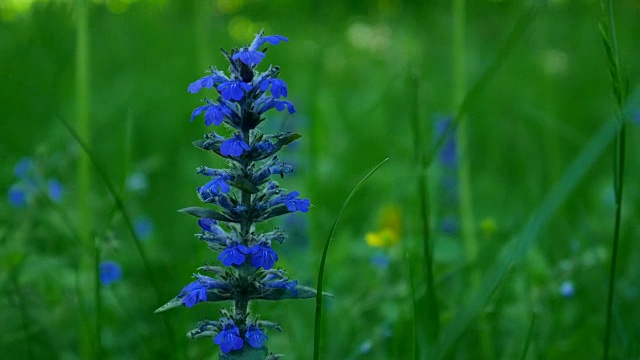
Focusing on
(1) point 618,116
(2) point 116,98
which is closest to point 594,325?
(1) point 618,116

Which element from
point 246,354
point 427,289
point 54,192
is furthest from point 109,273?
point 246,354

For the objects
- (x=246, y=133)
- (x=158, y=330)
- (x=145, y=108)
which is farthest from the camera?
(x=145, y=108)

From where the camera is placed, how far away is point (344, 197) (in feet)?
10.9

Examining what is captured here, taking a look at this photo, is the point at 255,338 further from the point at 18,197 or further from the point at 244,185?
the point at 18,197

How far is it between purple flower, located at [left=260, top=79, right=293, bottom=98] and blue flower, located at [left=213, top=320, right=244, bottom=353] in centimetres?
30

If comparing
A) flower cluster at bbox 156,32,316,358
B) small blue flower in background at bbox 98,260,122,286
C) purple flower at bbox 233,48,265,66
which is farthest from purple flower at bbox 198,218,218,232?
small blue flower in background at bbox 98,260,122,286

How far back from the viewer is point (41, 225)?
2.60 meters

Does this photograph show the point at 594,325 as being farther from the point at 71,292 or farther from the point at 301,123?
the point at 301,123

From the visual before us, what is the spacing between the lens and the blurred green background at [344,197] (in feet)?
6.22

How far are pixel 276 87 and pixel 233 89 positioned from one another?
5cm

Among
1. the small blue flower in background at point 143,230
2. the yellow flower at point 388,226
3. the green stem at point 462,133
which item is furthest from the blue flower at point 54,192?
the green stem at point 462,133

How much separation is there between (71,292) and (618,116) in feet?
4.35

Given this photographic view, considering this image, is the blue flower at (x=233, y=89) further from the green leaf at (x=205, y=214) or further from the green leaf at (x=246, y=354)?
the green leaf at (x=246, y=354)

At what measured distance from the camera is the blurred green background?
1.89 metres
